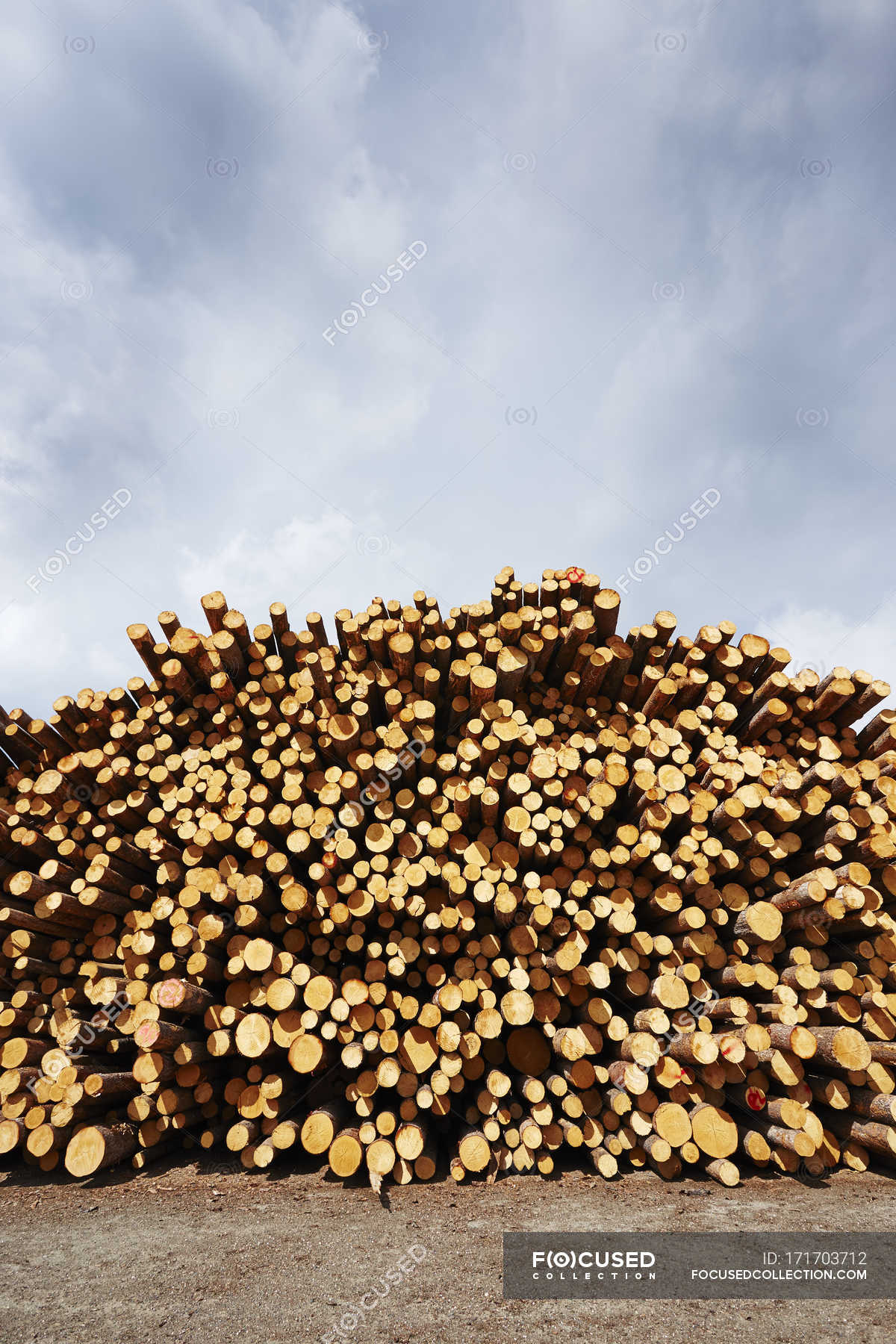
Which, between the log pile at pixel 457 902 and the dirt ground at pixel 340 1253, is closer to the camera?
the dirt ground at pixel 340 1253

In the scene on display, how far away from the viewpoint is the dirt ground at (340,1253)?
7.84ft

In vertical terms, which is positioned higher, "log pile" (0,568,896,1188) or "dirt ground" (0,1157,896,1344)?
"log pile" (0,568,896,1188)

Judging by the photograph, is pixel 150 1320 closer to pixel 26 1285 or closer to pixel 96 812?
pixel 26 1285

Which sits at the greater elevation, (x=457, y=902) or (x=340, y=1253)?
(x=457, y=902)

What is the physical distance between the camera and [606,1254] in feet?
9.18

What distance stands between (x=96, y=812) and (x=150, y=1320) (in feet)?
10.8

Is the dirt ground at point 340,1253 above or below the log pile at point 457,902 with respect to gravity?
below

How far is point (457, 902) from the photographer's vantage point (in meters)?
4.07

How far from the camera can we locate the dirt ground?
2.39 meters

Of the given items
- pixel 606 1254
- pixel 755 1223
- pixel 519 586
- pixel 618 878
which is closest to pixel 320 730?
pixel 519 586

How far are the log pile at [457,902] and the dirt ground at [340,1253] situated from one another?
18cm

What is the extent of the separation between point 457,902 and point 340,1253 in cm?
186

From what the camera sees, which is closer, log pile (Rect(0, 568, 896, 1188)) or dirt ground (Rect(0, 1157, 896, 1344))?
dirt ground (Rect(0, 1157, 896, 1344))

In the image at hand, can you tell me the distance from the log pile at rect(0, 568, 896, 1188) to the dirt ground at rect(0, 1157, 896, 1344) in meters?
0.18
